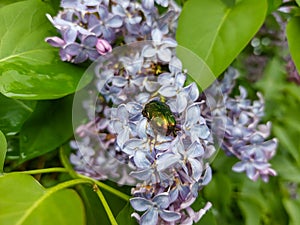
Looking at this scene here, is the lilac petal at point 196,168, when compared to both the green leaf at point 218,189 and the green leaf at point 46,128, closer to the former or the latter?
the green leaf at point 46,128

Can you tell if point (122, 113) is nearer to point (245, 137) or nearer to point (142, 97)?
point (142, 97)

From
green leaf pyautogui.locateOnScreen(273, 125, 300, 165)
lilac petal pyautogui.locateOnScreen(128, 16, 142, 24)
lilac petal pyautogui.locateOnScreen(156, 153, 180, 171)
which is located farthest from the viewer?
green leaf pyautogui.locateOnScreen(273, 125, 300, 165)

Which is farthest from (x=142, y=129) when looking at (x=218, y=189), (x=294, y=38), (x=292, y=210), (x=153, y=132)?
(x=292, y=210)

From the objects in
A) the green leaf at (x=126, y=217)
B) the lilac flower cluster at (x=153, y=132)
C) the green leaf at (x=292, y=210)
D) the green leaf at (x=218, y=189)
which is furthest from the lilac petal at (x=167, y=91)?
the green leaf at (x=292, y=210)

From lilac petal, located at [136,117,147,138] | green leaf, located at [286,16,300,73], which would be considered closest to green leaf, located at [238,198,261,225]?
green leaf, located at [286,16,300,73]

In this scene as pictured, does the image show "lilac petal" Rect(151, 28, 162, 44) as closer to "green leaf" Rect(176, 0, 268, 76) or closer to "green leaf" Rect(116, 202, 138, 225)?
"green leaf" Rect(176, 0, 268, 76)

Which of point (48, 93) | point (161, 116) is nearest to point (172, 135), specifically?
point (161, 116)
